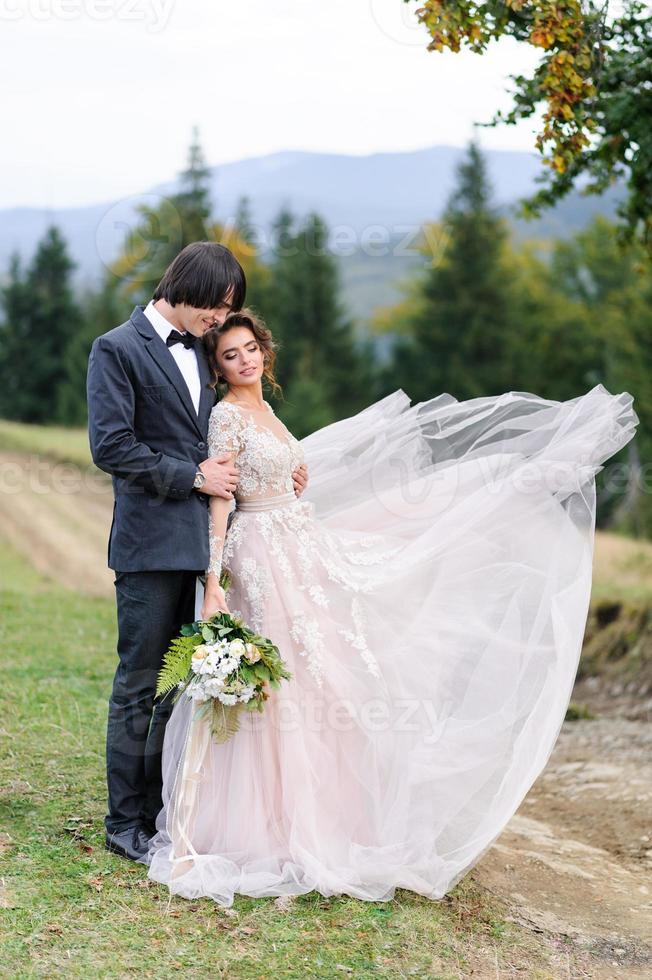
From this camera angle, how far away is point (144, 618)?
4715 millimetres

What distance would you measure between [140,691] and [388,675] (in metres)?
1.15

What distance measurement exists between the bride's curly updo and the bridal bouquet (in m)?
1.14

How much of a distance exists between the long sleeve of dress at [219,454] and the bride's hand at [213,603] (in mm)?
77

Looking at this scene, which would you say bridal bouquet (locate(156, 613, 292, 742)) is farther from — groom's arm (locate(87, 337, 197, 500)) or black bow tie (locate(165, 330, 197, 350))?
black bow tie (locate(165, 330, 197, 350))

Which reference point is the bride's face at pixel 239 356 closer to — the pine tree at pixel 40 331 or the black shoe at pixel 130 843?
the black shoe at pixel 130 843

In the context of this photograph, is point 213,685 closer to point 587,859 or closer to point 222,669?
point 222,669

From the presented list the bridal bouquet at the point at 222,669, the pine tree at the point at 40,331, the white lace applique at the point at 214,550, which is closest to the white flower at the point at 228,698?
the bridal bouquet at the point at 222,669

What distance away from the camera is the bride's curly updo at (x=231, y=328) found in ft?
15.8

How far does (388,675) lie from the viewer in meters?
4.99

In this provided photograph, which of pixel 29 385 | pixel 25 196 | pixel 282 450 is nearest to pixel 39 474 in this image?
pixel 282 450

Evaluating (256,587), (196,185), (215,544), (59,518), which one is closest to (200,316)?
(215,544)

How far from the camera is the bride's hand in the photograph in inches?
186

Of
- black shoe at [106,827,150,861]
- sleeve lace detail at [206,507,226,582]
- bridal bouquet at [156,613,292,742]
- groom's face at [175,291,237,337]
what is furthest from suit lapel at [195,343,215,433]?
black shoe at [106,827,150,861]

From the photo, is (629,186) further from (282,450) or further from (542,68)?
(282,450)
